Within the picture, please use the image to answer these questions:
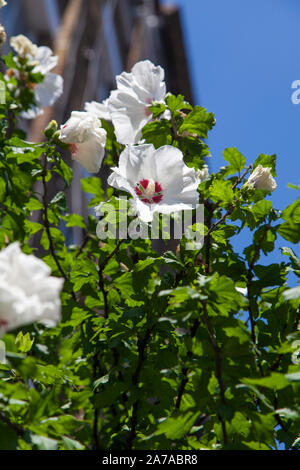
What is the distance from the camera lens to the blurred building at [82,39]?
7273mm

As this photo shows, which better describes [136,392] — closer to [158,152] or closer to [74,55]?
[158,152]

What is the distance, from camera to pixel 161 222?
204 centimetres

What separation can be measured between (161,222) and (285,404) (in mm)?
763

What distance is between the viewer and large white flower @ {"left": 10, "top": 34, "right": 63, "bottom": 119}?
3.11 meters

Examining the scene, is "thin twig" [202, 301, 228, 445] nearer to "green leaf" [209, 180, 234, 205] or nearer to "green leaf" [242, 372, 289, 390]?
"green leaf" [242, 372, 289, 390]

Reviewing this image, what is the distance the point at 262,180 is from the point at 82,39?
726 cm

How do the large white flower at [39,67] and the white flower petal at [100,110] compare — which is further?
the large white flower at [39,67]

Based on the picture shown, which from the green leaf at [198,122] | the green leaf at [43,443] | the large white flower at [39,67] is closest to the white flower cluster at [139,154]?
the green leaf at [198,122]

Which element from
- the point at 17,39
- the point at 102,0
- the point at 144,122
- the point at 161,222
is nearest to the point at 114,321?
the point at 161,222

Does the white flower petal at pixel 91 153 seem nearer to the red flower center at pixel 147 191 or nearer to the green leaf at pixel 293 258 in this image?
the red flower center at pixel 147 191

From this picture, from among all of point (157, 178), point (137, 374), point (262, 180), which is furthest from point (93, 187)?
point (137, 374)

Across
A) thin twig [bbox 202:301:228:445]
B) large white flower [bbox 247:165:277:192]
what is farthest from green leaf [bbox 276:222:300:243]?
thin twig [bbox 202:301:228:445]

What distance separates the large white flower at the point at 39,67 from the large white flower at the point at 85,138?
47.0 inches
